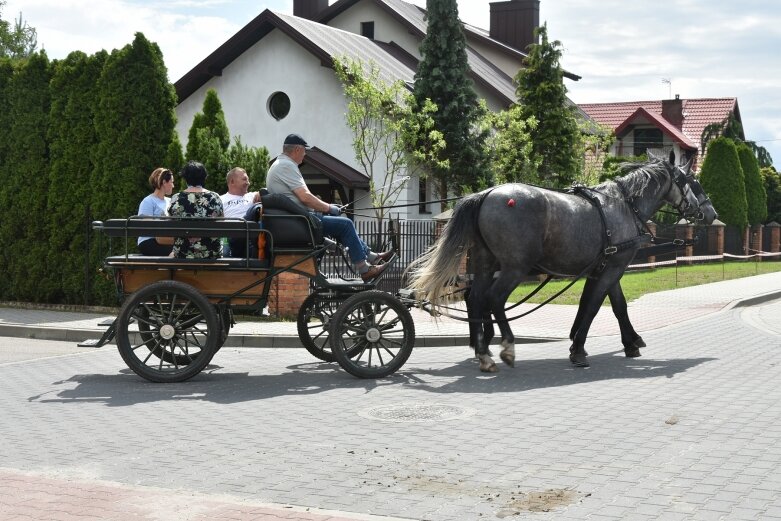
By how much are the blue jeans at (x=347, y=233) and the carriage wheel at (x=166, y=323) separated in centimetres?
142

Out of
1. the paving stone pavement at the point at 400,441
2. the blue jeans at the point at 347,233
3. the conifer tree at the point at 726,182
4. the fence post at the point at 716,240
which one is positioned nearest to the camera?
the paving stone pavement at the point at 400,441

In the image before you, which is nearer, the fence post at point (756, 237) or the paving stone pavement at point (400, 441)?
the paving stone pavement at point (400, 441)

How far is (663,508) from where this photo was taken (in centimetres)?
564

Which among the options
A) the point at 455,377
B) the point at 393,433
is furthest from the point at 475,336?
the point at 393,433

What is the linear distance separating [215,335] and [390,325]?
170 centimetres

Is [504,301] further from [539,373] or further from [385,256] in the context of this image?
[385,256]

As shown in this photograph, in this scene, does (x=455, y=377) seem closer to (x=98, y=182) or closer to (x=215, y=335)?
(x=215, y=335)

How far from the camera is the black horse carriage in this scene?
9.91 meters

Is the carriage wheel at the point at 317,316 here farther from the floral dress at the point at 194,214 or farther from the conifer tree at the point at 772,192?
the conifer tree at the point at 772,192

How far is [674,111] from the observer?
6203 cm

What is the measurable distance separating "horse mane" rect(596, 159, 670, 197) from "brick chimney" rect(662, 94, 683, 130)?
170ft

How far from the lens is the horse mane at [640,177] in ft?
38.2

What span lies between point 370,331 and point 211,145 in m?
8.12

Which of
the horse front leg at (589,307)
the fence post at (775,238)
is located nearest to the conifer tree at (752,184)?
the fence post at (775,238)
